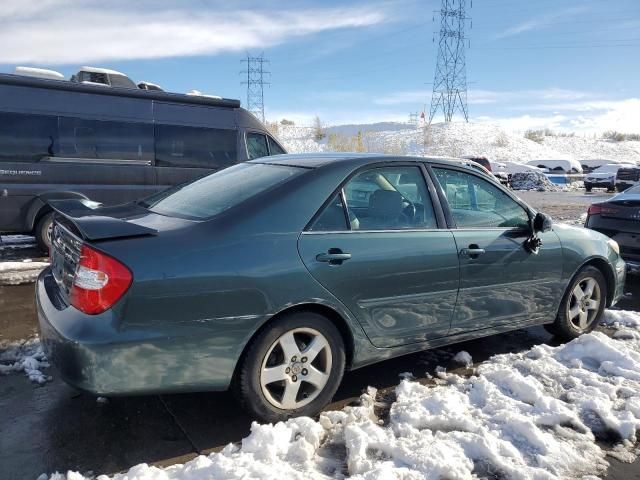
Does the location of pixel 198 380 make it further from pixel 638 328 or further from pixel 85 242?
pixel 638 328

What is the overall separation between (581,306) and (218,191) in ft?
10.6

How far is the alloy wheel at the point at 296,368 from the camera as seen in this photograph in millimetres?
3020

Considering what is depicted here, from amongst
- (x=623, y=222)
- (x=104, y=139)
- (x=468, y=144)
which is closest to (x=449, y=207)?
(x=623, y=222)

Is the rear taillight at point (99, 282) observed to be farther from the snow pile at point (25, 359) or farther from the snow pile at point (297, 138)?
the snow pile at point (297, 138)

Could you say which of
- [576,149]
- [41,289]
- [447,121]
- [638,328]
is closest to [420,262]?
[41,289]

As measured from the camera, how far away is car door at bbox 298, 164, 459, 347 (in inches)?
125

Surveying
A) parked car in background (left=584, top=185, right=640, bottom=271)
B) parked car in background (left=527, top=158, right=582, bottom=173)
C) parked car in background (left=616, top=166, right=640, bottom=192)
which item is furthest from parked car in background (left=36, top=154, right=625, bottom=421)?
parked car in background (left=527, top=158, right=582, bottom=173)

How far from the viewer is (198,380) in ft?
9.28

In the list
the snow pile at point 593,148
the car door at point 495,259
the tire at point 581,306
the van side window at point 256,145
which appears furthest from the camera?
the snow pile at point 593,148

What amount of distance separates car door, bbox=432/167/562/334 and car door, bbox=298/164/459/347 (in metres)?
0.15

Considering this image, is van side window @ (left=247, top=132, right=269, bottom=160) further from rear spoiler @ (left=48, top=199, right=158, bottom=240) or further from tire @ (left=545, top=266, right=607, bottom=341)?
rear spoiler @ (left=48, top=199, right=158, bottom=240)

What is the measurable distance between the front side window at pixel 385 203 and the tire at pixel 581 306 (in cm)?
165

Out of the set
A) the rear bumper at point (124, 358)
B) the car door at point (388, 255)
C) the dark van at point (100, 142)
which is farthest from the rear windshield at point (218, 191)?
the dark van at point (100, 142)

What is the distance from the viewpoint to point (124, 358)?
262cm
